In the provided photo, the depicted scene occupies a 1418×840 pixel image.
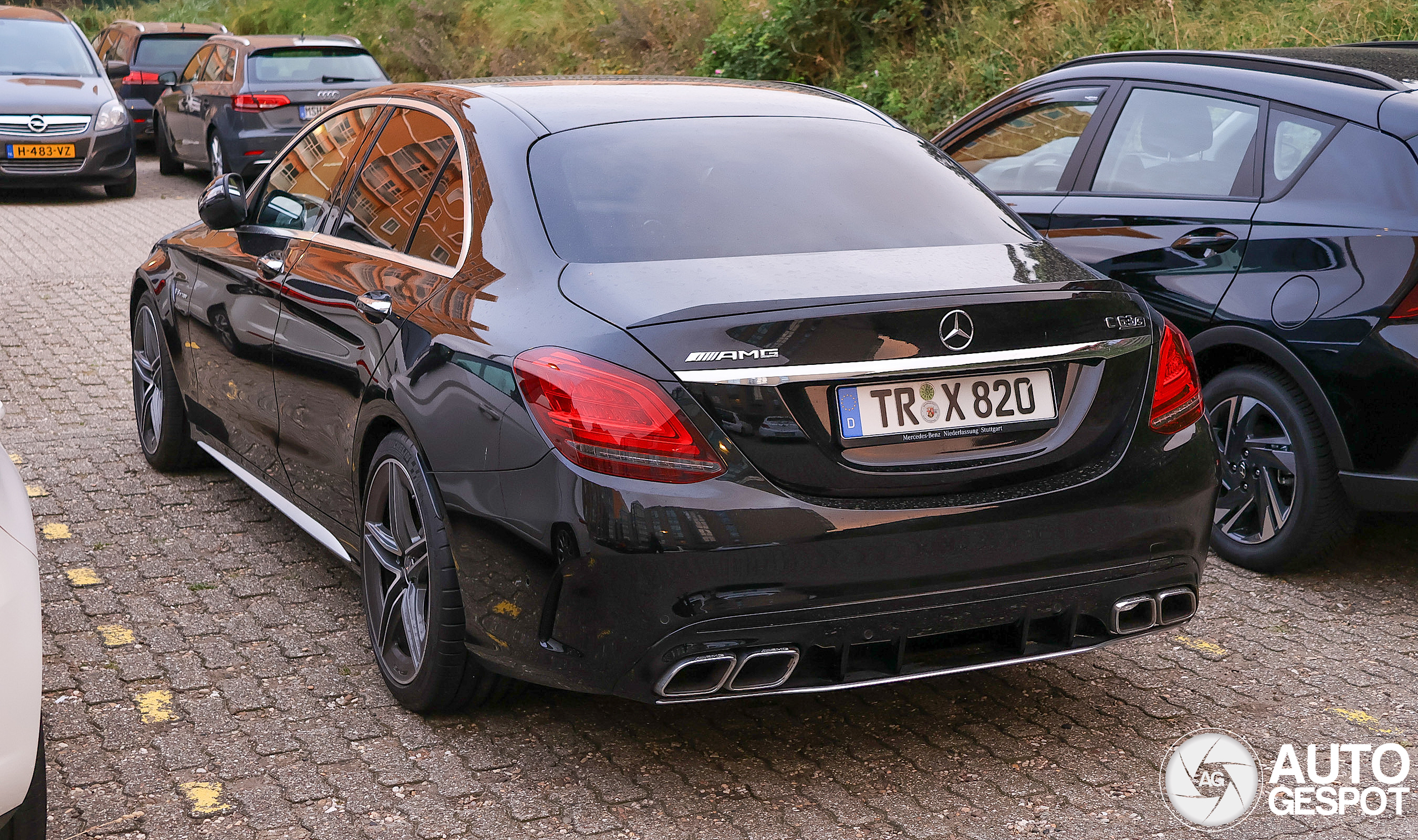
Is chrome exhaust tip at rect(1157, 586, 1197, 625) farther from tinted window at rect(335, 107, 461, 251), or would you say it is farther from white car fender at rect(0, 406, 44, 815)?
white car fender at rect(0, 406, 44, 815)

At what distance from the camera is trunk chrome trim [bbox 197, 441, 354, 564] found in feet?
13.8

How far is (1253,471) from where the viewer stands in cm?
Result: 484

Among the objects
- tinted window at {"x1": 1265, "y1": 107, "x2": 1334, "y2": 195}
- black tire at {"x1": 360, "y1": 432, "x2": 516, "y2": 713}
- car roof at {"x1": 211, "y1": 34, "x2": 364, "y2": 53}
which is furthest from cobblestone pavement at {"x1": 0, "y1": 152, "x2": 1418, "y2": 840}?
car roof at {"x1": 211, "y1": 34, "x2": 364, "y2": 53}

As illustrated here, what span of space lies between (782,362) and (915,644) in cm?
72

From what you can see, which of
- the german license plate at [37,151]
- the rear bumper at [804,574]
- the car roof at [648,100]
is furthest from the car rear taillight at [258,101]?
the rear bumper at [804,574]

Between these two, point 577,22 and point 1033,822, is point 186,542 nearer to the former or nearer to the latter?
point 1033,822

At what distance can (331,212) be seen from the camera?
443 centimetres

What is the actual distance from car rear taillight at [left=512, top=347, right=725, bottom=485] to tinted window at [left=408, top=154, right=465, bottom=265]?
0.78m

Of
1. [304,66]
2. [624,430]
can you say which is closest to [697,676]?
[624,430]

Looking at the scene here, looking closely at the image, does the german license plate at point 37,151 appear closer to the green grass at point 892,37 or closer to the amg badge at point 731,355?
the green grass at point 892,37

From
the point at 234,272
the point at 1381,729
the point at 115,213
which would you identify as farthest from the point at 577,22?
the point at 1381,729

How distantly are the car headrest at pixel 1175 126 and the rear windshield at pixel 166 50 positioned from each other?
17.7 meters

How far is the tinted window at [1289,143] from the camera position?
467 centimetres

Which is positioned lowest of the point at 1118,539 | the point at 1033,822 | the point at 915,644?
the point at 1033,822
